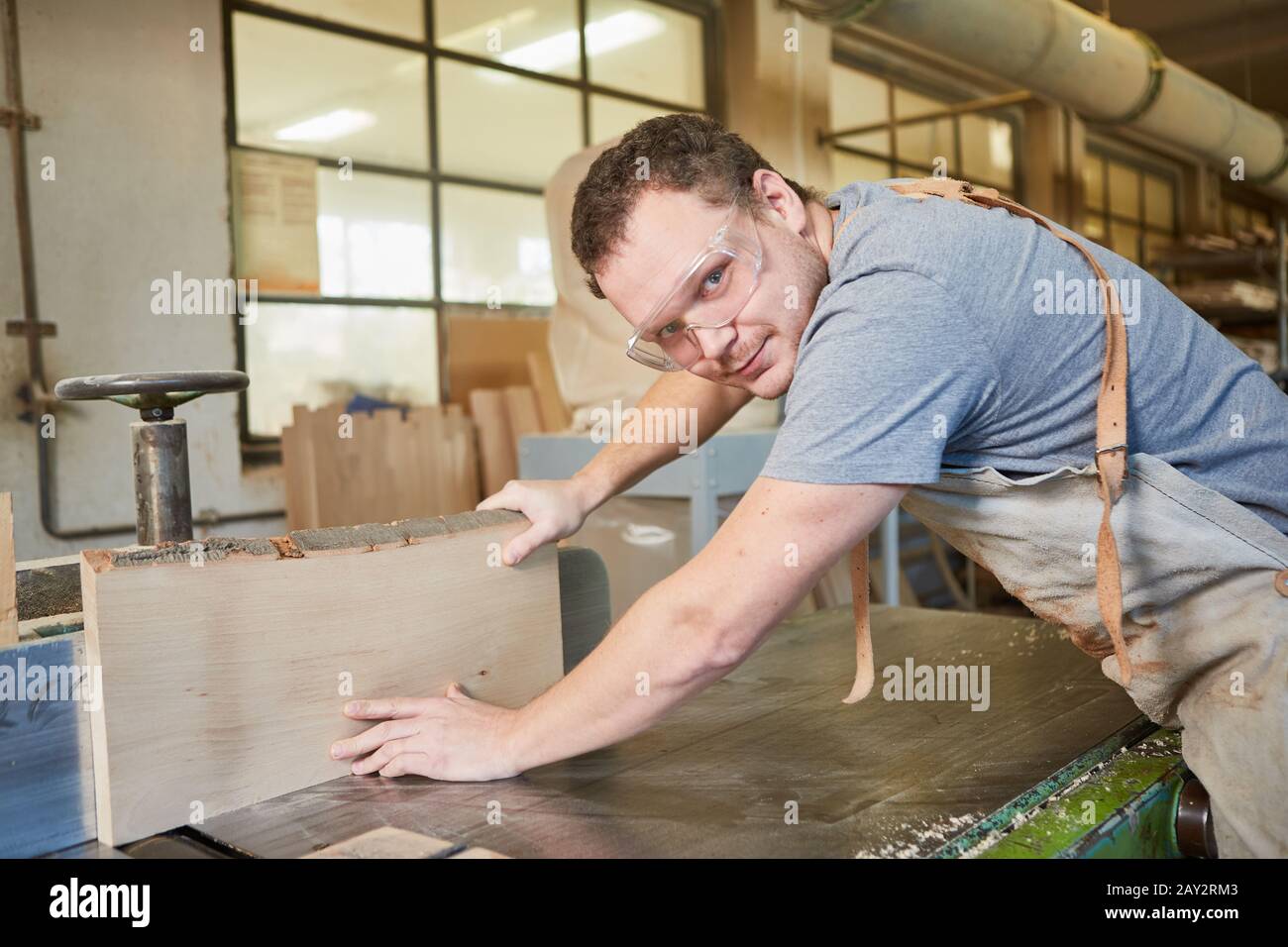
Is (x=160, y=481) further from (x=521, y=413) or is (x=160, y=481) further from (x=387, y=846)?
(x=521, y=413)

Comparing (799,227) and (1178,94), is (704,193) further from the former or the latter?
(1178,94)

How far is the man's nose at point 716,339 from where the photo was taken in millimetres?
1206

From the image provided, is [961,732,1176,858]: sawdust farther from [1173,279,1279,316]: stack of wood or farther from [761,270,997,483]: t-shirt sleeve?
[1173,279,1279,316]: stack of wood

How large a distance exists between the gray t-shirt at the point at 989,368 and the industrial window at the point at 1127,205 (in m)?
6.44

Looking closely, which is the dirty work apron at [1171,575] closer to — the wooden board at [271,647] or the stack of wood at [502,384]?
the wooden board at [271,647]

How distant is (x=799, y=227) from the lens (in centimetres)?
123

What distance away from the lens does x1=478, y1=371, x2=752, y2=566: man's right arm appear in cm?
129

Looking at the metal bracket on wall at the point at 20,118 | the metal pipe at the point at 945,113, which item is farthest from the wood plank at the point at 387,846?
the metal pipe at the point at 945,113

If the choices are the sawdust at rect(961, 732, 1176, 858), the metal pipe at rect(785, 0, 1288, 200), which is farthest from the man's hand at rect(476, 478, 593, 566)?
the metal pipe at rect(785, 0, 1288, 200)

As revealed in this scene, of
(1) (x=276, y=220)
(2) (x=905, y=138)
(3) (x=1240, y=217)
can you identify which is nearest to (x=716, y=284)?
(1) (x=276, y=220)
